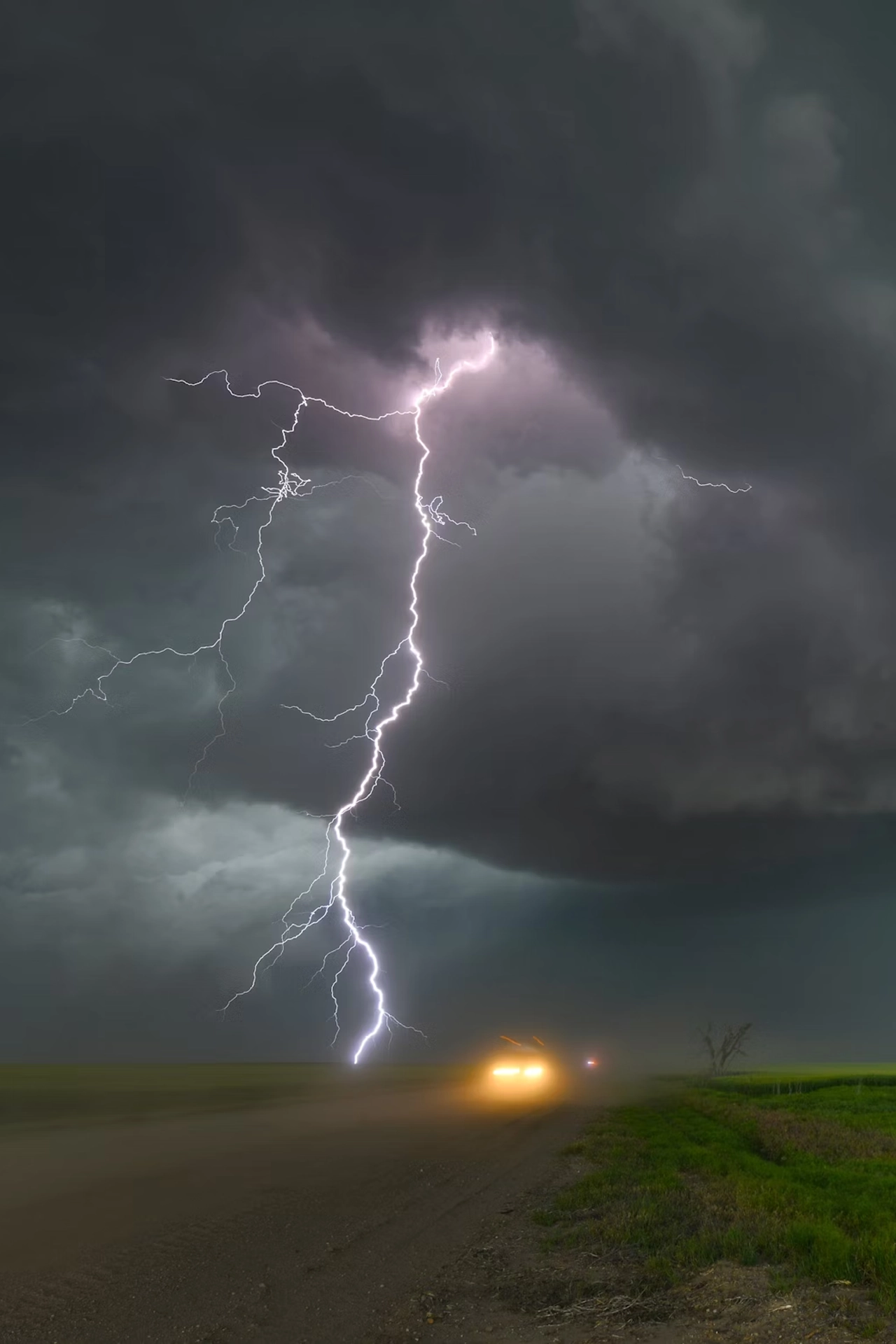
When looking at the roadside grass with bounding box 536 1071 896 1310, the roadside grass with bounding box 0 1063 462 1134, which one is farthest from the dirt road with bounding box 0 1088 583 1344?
the roadside grass with bounding box 0 1063 462 1134

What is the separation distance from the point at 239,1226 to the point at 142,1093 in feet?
210

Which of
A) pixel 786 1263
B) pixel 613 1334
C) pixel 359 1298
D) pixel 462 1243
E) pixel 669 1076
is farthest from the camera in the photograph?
pixel 669 1076

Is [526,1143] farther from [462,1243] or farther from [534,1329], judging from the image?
[534,1329]

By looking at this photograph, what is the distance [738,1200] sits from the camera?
18.1m

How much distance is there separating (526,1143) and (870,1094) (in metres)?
41.6

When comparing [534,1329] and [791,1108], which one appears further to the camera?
[791,1108]

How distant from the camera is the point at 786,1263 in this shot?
533 inches

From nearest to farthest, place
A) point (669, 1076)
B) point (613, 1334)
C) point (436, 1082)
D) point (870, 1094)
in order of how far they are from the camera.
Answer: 1. point (613, 1334)
2. point (870, 1094)
3. point (436, 1082)
4. point (669, 1076)

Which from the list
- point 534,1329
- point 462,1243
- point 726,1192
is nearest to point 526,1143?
point 726,1192

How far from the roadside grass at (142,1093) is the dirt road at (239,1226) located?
15.2m

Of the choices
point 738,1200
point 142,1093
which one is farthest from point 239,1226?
point 142,1093

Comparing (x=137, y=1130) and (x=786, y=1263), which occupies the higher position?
(x=786, y=1263)

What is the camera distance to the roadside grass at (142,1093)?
164 ft

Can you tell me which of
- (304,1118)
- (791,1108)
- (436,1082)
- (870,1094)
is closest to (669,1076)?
(436,1082)
